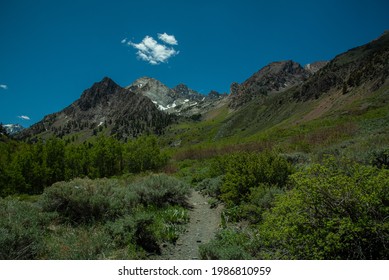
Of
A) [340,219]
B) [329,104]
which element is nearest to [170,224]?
[340,219]

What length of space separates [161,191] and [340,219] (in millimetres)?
9538

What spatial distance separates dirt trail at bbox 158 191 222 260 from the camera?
7.63 m

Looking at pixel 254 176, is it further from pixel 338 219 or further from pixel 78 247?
pixel 78 247

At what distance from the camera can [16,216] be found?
692 centimetres

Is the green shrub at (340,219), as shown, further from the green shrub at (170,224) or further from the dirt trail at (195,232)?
the green shrub at (170,224)

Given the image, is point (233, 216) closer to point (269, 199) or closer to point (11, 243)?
point (269, 199)

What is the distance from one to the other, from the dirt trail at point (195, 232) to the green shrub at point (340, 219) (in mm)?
3515

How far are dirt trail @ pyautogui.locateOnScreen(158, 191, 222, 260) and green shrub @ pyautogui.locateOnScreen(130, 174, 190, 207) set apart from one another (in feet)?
3.13

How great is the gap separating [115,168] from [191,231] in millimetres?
29597

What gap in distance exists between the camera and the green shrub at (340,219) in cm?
407

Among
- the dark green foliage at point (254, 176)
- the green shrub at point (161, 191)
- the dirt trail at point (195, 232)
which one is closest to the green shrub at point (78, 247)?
the dirt trail at point (195, 232)

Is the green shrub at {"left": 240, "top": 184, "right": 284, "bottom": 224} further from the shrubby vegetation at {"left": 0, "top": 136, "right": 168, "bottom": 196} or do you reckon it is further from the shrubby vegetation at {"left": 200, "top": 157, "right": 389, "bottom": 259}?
the shrubby vegetation at {"left": 0, "top": 136, "right": 168, "bottom": 196}

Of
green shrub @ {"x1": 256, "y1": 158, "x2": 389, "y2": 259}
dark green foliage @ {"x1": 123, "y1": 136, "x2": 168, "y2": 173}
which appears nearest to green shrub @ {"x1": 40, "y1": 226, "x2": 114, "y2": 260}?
green shrub @ {"x1": 256, "y1": 158, "x2": 389, "y2": 259}
